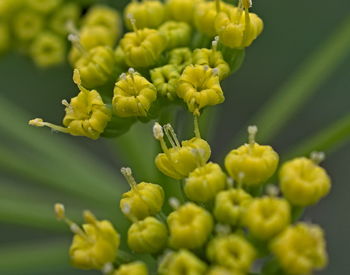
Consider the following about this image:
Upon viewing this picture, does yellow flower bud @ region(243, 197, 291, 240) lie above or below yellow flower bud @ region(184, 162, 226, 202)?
below

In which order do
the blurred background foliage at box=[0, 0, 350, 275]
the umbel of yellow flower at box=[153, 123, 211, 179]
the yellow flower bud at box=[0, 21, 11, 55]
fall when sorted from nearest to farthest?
the umbel of yellow flower at box=[153, 123, 211, 179] → the yellow flower bud at box=[0, 21, 11, 55] → the blurred background foliage at box=[0, 0, 350, 275]

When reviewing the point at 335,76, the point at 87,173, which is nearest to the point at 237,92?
the point at 335,76

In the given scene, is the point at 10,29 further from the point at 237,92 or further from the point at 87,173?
the point at 237,92

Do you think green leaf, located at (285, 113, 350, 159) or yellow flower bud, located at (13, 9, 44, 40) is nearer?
green leaf, located at (285, 113, 350, 159)

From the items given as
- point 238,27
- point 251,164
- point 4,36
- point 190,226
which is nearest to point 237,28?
point 238,27

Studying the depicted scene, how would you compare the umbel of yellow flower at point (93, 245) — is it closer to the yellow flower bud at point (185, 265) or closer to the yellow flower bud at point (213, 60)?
the yellow flower bud at point (185, 265)

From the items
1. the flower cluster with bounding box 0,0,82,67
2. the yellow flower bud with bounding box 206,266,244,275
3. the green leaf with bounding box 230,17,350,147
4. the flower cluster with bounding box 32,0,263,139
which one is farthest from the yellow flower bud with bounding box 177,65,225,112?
the flower cluster with bounding box 0,0,82,67

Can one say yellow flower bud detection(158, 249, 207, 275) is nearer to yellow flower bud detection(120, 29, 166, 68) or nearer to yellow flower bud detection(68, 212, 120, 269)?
yellow flower bud detection(68, 212, 120, 269)

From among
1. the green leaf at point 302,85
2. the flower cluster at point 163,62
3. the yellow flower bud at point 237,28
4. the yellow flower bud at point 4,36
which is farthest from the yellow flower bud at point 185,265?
the yellow flower bud at point 4,36
